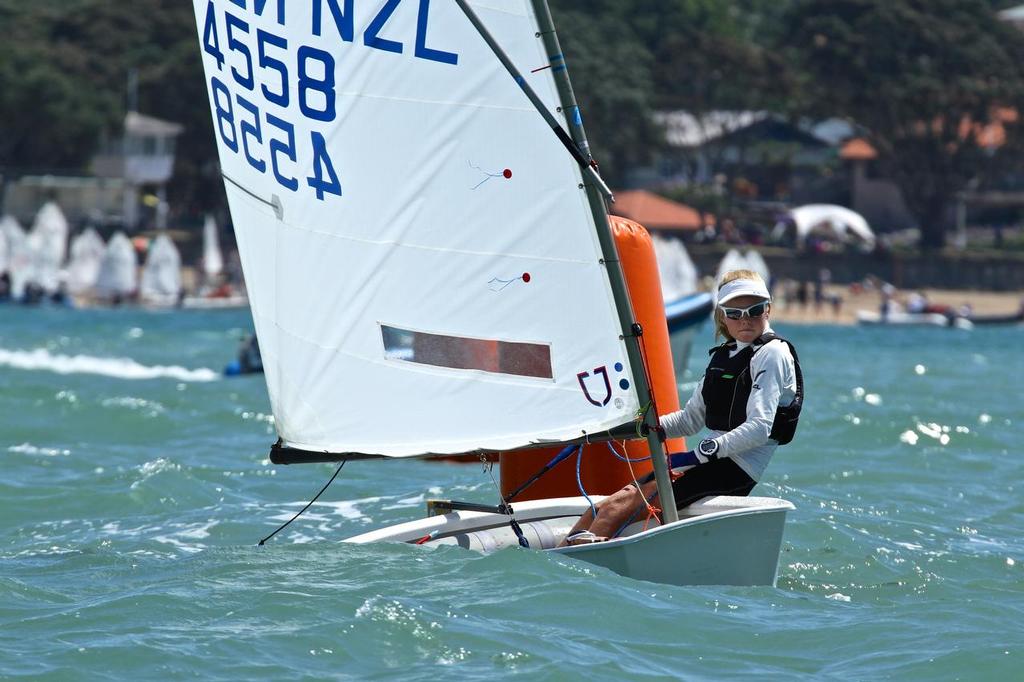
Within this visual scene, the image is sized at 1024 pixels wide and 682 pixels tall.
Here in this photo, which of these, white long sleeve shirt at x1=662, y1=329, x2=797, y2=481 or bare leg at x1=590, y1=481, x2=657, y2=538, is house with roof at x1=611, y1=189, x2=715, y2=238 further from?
white long sleeve shirt at x1=662, y1=329, x2=797, y2=481

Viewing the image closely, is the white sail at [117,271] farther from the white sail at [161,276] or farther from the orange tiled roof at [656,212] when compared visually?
the orange tiled roof at [656,212]

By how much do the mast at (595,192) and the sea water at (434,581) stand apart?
0.48 m

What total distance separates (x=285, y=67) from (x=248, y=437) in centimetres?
689

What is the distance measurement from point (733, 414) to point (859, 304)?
37.1 meters

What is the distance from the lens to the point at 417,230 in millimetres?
6262

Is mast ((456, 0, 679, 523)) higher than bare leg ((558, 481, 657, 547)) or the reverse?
higher

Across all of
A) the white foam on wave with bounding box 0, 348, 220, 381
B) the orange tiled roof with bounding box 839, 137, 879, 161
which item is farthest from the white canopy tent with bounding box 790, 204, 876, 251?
the white foam on wave with bounding box 0, 348, 220, 381

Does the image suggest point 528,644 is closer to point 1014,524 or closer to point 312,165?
point 312,165

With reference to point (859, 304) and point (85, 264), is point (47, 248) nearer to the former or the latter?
point (85, 264)

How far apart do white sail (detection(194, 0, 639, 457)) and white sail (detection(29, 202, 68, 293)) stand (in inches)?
1508

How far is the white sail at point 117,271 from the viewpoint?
42750 millimetres

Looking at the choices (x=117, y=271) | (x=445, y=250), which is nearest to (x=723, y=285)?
(x=445, y=250)

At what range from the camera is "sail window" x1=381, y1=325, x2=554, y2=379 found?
619 centimetres

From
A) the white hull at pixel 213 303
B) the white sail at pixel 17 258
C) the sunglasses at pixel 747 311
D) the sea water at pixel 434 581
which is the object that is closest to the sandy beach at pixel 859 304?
the white hull at pixel 213 303
